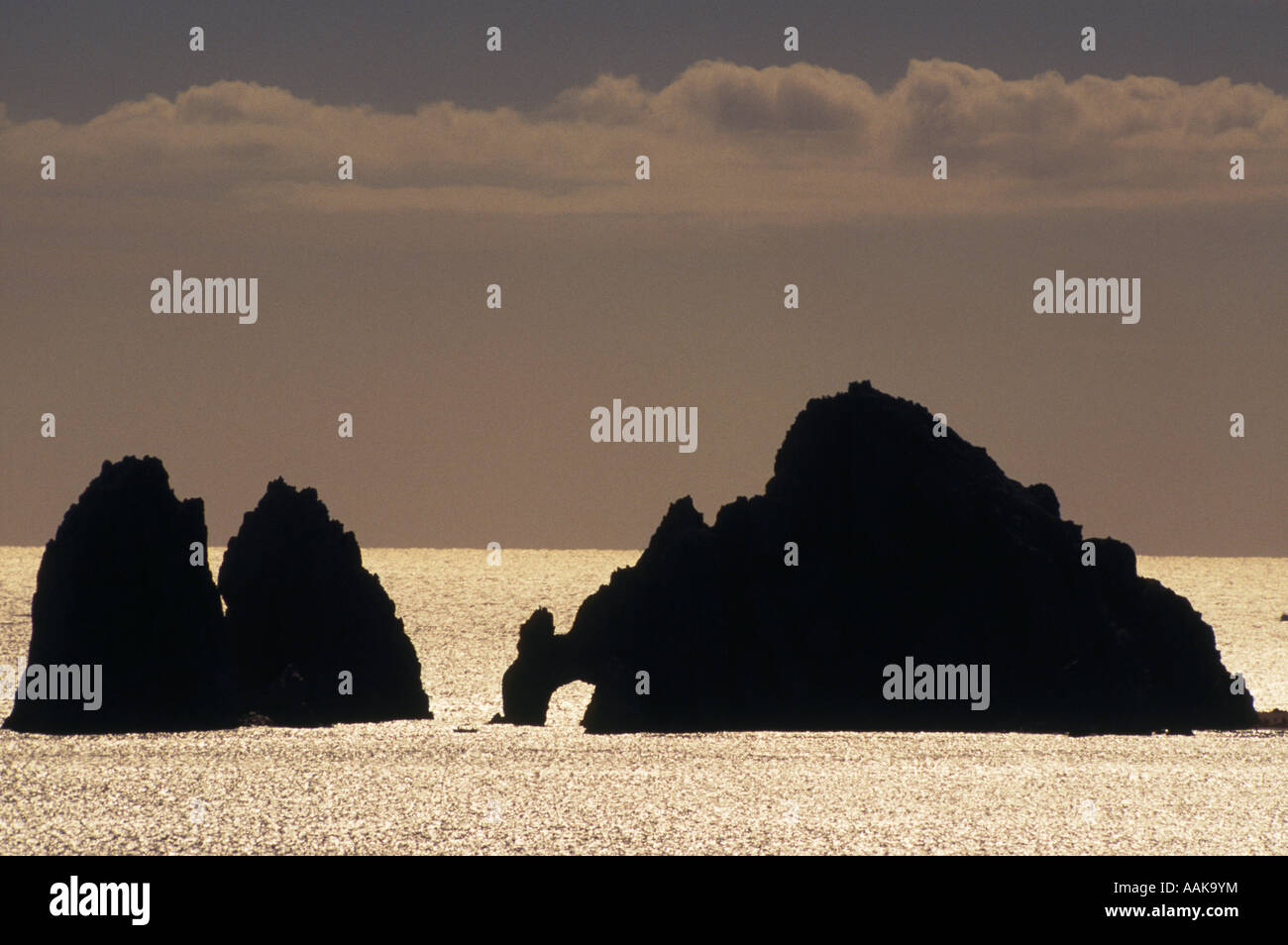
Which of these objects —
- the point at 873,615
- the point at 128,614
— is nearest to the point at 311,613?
the point at 128,614

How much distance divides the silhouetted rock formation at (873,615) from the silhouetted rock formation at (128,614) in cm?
826

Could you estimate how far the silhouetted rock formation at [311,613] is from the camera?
39281 mm

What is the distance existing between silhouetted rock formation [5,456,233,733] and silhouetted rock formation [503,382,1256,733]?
8255 mm

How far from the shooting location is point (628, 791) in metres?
26.7

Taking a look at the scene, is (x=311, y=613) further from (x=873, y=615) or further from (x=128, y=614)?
(x=873, y=615)

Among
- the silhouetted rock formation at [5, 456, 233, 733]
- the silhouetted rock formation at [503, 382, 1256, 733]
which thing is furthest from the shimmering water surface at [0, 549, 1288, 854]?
the silhouetted rock formation at [503, 382, 1256, 733]

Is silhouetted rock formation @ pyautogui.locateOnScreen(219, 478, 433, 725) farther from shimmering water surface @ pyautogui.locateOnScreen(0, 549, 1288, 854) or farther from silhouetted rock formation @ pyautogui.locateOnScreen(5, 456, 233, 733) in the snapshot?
silhouetted rock formation @ pyautogui.locateOnScreen(5, 456, 233, 733)

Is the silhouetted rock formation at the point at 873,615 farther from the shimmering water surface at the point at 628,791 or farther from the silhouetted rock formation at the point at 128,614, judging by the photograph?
the silhouetted rock formation at the point at 128,614

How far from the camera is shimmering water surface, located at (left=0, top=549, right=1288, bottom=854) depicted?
22219mm

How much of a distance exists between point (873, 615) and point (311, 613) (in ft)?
48.1

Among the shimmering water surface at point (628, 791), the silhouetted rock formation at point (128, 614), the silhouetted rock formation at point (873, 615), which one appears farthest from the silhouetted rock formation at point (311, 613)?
the silhouetted rock formation at point (873, 615)
